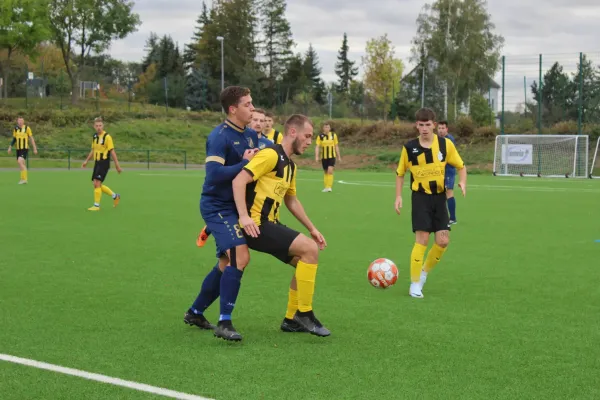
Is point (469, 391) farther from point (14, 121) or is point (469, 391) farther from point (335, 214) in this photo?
point (14, 121)

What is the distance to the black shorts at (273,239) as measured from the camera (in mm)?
5805

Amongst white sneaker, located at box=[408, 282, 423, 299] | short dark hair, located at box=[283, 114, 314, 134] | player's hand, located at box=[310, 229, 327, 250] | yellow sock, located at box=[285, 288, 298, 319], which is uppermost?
short dark hair, located at box=[283, 114, 314, 134]

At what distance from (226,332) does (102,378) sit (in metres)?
1.15

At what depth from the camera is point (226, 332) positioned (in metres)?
5.76

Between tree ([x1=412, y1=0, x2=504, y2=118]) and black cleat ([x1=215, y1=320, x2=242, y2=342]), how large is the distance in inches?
2379

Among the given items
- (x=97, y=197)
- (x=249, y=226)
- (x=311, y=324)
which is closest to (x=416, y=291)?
(x=311, y=324)

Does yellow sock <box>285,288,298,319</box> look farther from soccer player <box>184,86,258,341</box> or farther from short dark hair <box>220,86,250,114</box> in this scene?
short dark hair <box>220,86,250,114</box>

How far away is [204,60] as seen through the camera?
90.4 metres

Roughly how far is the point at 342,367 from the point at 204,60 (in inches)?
3464

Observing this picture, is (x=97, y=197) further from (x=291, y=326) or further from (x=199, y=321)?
(x=291, y=326)

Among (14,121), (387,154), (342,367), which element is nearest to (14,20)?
(14,121)

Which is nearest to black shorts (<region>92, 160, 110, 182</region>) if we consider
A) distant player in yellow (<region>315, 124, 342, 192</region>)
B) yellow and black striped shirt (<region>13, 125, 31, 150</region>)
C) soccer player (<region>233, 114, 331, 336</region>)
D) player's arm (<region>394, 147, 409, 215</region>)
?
distant player in yellow (<region>315, 124, 342, 192</region>)

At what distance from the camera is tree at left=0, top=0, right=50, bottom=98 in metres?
56.2

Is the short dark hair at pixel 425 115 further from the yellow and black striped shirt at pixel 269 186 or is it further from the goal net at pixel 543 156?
the goal net at pixel 543 156
